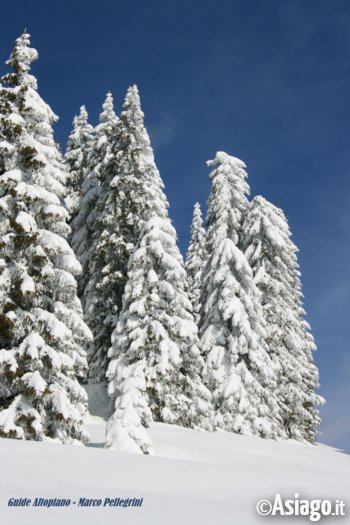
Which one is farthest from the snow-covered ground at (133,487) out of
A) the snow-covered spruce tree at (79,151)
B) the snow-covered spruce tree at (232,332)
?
the snow-covered spruce tree at (79,151)

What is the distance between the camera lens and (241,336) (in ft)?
92.0

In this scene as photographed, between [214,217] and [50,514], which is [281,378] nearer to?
[214,217]

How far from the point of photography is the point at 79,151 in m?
40.6

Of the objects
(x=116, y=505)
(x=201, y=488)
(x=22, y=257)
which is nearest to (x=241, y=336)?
(x=22, y=257)

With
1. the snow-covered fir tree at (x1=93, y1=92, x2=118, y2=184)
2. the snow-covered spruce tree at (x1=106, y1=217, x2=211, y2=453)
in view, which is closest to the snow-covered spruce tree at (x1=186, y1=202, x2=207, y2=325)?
the snow-covered fir tree at (x1=93, y1=92, x2=118, y2=184)

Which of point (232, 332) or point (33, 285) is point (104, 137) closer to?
point (232, 332)

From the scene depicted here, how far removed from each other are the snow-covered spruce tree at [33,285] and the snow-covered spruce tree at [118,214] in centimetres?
864

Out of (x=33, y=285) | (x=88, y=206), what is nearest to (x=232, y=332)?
(x=88, y=206)

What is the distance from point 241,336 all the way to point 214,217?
25.4 feet

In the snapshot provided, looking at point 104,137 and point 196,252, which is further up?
point 196,252

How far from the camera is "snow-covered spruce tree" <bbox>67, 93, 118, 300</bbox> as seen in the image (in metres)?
32.8

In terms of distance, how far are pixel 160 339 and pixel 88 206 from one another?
12.7 m

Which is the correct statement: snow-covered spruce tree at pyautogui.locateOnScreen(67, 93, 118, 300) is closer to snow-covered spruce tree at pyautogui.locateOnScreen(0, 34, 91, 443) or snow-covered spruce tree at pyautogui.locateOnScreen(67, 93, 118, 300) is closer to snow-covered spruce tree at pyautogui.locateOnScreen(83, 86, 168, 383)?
snow-covered spruce tree at pyautogui.locateOnScreen(83, 86, 168, 383)

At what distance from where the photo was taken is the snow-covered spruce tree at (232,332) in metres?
26.5
